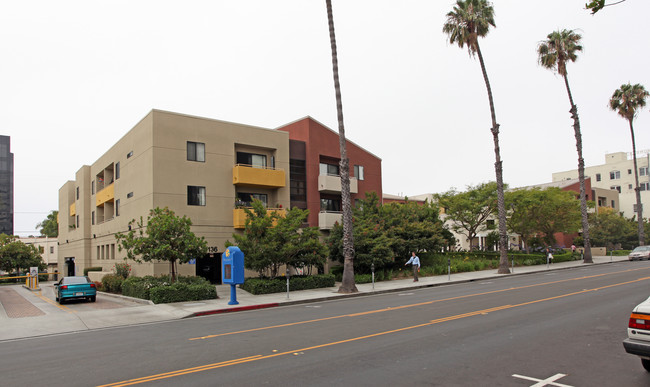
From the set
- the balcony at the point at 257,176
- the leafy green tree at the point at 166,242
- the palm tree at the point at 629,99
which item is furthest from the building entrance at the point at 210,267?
the palm tree at the point at 629,99

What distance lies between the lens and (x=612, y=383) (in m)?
6.31

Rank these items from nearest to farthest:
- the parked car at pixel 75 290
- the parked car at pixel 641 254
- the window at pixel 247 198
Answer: the parked car at pixel 75 290
the window at pixel 247 198
the parked car at pixel 641 254

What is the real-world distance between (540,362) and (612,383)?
1278 mm

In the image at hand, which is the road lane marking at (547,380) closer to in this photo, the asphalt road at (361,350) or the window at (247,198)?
the asphalt road at (361,350)

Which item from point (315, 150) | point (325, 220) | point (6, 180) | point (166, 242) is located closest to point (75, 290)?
point (166, 242)

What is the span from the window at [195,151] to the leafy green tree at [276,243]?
6.77m

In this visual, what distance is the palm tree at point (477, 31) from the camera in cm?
3083

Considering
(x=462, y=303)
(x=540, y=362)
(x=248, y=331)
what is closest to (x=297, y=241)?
(x=462, y=303)

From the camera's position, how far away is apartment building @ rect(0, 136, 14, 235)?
109938 millimetres

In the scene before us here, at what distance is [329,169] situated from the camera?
34.5 meters

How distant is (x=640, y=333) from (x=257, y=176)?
80.8 feet

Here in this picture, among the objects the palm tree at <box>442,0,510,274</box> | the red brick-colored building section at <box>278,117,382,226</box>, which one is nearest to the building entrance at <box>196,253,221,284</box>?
the red brick-colored building section at <box>278,117,382,226</box>

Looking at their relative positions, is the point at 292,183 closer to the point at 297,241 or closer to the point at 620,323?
the point at 297,241

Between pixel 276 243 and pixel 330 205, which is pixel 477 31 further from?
pixel 276 243
